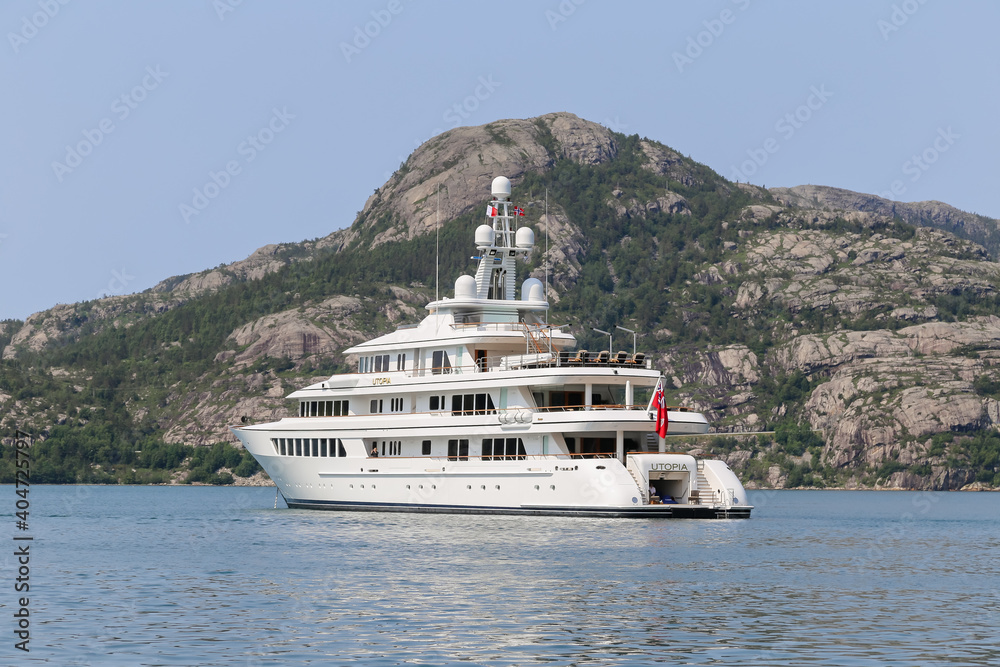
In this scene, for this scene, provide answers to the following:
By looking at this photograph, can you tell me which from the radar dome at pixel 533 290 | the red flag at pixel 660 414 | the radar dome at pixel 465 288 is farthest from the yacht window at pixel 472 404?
the red flag at pixel 660 414

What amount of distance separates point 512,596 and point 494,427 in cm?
2643

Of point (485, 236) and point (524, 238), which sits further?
point (524, 238)

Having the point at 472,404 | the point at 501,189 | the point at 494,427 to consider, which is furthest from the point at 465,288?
the point at 494,427

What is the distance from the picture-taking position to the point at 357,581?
34.6 meters

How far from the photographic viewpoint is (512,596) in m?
31.4

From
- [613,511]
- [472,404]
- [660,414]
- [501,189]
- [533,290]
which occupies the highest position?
[501,189]

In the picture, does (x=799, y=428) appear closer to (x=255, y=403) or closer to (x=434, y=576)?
(x=255, y=403)

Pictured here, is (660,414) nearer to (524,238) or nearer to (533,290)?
(533,290)

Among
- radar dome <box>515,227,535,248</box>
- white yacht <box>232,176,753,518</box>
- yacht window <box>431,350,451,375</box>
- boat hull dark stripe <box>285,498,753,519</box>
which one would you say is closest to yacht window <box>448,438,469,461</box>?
white yacht <box>232,176,753,518</box>

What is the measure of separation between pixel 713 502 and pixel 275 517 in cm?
2233

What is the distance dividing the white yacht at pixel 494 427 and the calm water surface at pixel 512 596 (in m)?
2.38

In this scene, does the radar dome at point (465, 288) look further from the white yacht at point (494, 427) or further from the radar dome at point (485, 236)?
the radar dome at point (485, 236)

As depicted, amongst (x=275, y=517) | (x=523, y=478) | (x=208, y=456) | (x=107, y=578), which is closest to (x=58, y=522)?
(x=275, y=517)

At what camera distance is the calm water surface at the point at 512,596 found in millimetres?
24312
